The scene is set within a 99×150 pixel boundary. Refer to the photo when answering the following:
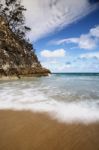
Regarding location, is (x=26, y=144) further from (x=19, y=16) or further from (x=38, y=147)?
(x=19, y=16)

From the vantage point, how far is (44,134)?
307 cm

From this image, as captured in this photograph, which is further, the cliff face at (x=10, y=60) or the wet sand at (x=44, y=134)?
the cliff face at (x=10, y=60)

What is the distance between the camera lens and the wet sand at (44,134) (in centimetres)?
264

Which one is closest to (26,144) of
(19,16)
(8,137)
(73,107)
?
(8,137)

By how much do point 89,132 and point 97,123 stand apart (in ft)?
1.98

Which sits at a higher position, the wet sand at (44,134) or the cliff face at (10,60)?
the cliff face at (10,60)

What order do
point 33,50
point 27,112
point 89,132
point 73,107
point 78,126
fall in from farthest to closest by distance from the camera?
point 33,50 < point 73,107 < point 27,112 < point 78,126 < point 89,132

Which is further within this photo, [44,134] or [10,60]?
[10,60]

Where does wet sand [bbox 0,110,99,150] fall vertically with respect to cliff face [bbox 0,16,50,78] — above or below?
below

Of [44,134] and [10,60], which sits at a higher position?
[10,60]

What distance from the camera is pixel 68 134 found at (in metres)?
3.08

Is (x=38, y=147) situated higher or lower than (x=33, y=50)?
lower

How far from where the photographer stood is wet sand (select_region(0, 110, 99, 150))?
2.64m

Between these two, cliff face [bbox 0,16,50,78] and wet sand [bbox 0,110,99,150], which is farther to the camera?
cliff face [bbox 0,16,50,78]
